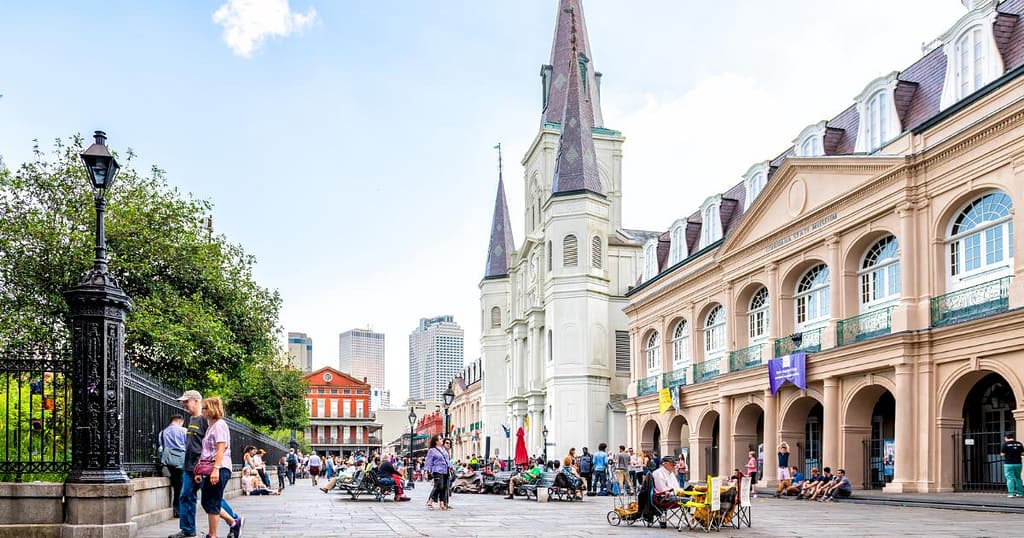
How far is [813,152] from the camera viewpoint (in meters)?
32.6

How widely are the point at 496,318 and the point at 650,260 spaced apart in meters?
25.3

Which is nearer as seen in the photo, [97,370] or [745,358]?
[97,370]

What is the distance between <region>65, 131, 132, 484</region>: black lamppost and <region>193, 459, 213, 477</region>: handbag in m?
1.43

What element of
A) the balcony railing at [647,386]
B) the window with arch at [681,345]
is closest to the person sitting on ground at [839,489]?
the window with arch at [681,345]

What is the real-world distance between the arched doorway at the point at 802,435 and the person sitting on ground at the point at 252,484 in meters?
A: 15.2

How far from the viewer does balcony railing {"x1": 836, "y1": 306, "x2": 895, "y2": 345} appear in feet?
87.8

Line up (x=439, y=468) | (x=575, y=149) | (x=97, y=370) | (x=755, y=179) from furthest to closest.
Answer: (x=575, y=149), (x=755, y=179), (x=439, y=468), (x=97, y=370)

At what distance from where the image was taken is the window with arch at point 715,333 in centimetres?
3894

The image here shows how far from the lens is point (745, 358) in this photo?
35.2 m

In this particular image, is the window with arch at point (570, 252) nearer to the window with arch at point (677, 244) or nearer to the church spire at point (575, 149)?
the church spire at point (575, 149)

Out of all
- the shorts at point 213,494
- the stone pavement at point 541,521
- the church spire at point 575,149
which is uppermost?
the church spire at point 575,149

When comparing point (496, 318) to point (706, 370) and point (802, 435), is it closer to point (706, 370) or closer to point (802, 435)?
point (706, 370)

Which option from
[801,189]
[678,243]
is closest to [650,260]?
[678,243]

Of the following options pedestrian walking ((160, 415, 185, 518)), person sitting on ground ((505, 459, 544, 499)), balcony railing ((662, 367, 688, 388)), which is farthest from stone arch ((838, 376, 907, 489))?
pedestrian walking ((160, 415, 185, 518))
